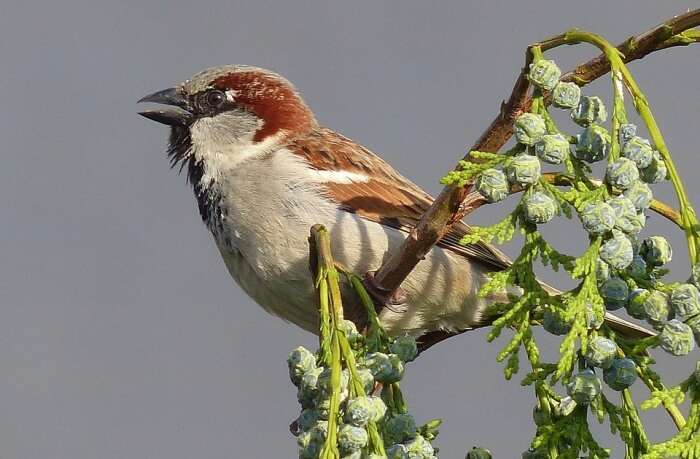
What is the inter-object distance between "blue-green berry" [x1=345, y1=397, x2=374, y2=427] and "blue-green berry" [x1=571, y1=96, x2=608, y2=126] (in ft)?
1.59

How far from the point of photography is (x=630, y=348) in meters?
1.59

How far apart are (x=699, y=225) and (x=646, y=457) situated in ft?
1.00

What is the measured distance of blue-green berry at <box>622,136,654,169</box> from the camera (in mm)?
1520

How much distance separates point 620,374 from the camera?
5.05 feet

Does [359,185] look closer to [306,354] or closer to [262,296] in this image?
[262,296]

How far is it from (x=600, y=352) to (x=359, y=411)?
0.31 meters

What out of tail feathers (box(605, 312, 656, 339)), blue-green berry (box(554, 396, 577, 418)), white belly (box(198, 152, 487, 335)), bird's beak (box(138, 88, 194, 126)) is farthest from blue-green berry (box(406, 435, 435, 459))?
bird's beak (box(138, 88, 194, 126))

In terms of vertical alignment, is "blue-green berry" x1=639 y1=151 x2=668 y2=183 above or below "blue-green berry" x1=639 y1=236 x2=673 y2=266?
above

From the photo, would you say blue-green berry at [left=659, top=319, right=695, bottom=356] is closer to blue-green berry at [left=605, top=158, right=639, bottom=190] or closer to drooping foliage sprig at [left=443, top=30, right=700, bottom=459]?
drooping foliage sprig at [left=443, top=30, right=700, bottom=459]

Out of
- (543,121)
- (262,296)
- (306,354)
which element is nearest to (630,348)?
(543,121)

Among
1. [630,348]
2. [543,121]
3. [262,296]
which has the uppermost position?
[543,121]

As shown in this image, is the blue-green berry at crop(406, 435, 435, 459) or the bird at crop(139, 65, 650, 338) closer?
the blue-green berry at crop(406, 435, 435, 459)

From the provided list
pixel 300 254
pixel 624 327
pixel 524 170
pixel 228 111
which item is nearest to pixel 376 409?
pixel 524 170

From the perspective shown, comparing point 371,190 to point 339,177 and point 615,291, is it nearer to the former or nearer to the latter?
point 339,177
